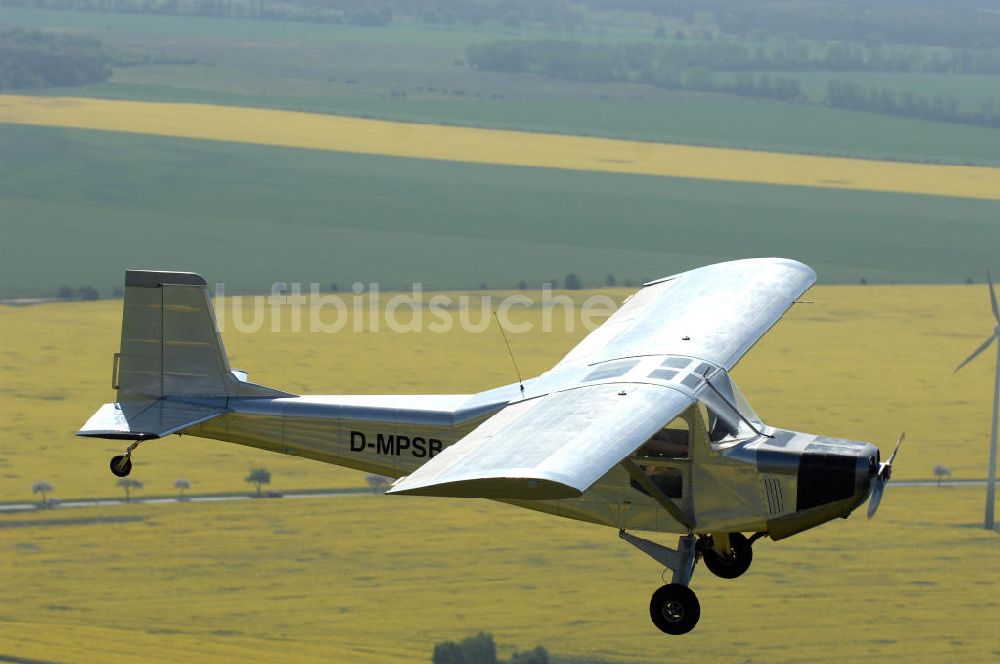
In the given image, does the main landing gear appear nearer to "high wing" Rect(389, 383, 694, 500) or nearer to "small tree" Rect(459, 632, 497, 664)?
"high wing" Rect(389, 383, 694, 500)

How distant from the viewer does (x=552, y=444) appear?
2545 centimetres

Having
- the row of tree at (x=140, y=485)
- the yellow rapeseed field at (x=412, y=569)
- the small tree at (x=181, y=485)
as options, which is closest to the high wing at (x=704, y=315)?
the yellow rapeseed field at (x=412, y=569)

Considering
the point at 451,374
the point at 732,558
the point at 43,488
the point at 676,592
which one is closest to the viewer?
the point at 676,592

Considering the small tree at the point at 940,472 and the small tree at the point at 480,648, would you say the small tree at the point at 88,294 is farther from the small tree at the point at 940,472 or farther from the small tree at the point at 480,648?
the small tree at the point at 480,648

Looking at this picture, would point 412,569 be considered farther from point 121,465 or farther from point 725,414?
point 725,414

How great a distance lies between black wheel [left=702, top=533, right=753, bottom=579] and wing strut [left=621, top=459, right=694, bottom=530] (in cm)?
162

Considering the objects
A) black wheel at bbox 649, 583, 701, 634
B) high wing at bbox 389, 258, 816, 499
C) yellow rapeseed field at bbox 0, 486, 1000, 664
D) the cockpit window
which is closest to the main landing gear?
black wheel at bbox 649, 583, 701, 634

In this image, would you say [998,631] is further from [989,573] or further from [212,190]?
[212,190]

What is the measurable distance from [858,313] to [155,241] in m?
62.6

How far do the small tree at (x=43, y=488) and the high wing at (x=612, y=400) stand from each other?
62.2 m

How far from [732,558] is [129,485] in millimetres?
71268

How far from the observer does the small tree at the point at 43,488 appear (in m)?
93.6

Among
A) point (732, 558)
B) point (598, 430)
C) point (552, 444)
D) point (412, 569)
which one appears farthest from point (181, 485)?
point (552, 444)

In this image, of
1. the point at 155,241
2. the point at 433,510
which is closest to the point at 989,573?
the point at 433,510
